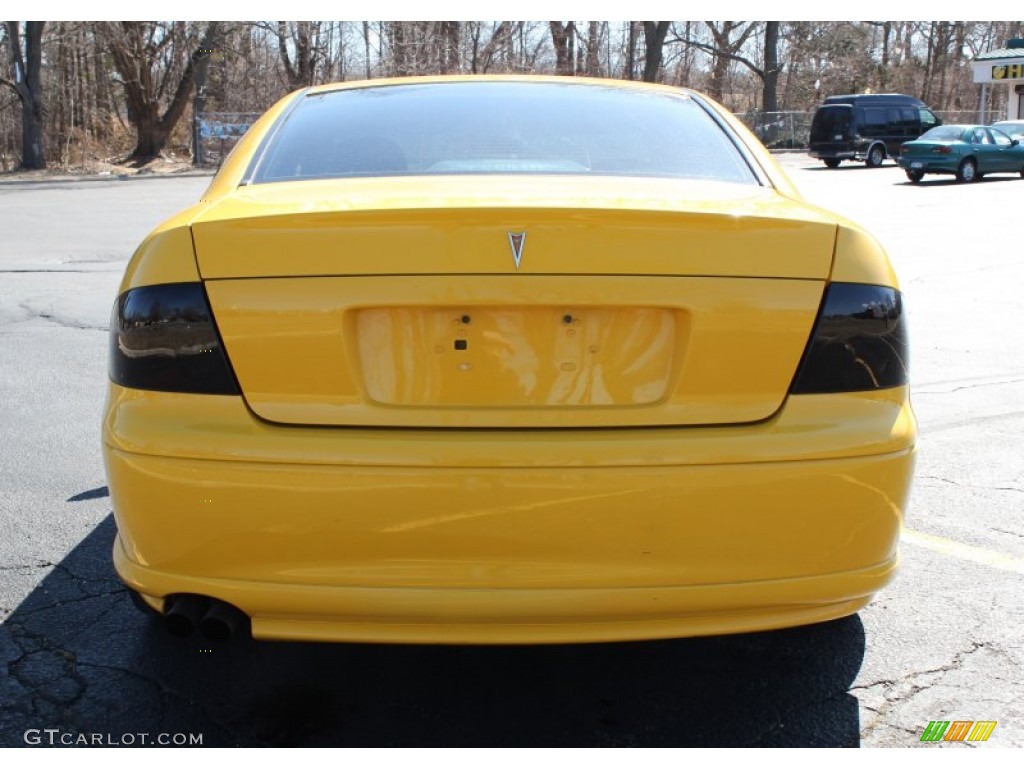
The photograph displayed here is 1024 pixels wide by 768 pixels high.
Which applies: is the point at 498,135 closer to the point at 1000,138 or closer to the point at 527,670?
the point at 527,670

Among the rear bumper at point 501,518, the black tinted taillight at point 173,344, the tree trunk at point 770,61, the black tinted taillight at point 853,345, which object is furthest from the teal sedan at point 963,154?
the black tinted taillight at point 173,344

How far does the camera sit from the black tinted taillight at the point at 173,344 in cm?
235

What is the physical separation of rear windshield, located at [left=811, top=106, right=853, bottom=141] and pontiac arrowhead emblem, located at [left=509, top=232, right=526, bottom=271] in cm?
3580

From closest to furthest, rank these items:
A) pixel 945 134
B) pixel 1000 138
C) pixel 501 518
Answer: pixel 501 518 < pixel 945 134 < pixel 1000 138

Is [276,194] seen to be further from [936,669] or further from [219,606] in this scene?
[936,669]

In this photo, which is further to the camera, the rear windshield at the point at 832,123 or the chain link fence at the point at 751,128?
the chain link fence at the point at 751,128

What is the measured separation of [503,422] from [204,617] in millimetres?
806

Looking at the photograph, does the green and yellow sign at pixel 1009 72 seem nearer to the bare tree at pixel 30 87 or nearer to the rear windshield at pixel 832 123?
the rear windshield at pixel 832 123

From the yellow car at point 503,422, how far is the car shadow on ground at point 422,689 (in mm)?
381

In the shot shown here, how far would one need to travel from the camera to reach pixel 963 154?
27969 millimetres

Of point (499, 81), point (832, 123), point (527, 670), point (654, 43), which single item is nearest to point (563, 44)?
point (654, 43)

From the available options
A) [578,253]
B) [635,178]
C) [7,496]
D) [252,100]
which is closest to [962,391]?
[635,178]

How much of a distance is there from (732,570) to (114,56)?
43.7 meters

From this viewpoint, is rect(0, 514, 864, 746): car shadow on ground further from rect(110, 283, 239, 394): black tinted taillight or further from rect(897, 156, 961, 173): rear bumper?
rect(897, 156, 961, 173): rear bumper
